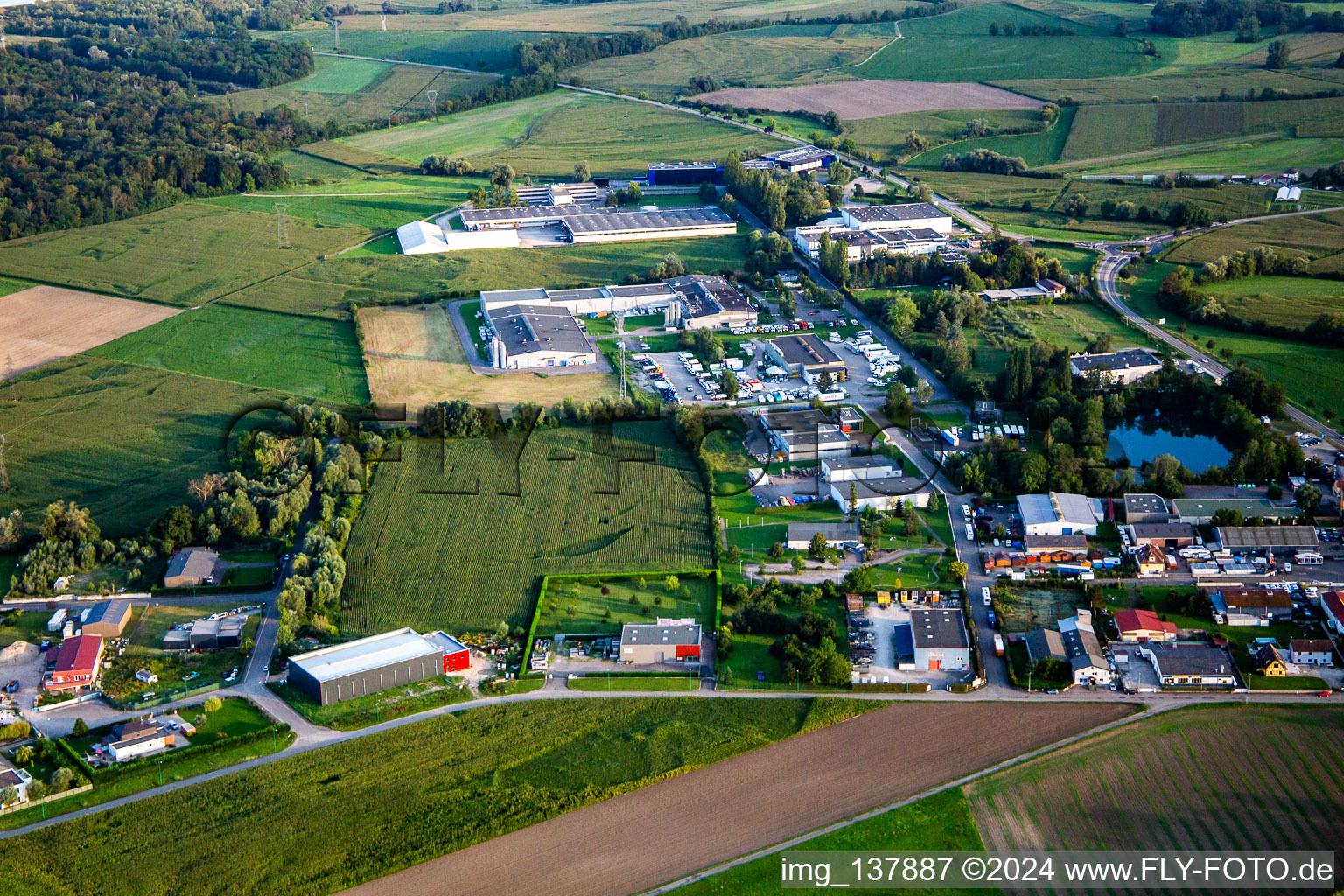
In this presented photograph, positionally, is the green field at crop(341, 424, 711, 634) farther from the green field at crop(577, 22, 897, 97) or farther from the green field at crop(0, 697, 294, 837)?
the green field at crop(577, 22, 897, 97)

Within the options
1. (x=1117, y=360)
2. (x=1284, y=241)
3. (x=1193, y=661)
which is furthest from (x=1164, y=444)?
(x=1284, y=241)

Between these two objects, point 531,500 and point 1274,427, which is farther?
point 1274,427

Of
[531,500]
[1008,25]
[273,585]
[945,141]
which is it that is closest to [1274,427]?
[531,500]

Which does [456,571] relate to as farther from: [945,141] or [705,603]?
[945,141]

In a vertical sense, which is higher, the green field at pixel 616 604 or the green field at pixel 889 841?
the green field at pixel 616 604

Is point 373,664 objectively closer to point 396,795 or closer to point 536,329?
point 396,795

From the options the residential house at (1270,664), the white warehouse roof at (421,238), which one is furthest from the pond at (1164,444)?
the white warehouse roof at (421,238)

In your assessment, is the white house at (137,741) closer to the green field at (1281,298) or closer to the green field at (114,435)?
the green field at (114,435)

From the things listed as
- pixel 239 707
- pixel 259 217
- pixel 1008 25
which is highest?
pixel 1008 25
